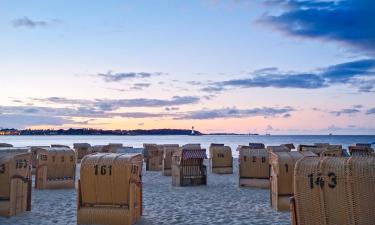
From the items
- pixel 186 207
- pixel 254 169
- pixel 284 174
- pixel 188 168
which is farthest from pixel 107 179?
pixel 254 169

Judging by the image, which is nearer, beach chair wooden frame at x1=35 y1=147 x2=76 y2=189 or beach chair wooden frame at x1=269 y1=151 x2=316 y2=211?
beach chair wooden frame at x1=269 y1=151 x2=316 y2=211

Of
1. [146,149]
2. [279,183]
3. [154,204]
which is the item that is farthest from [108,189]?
[146,149]

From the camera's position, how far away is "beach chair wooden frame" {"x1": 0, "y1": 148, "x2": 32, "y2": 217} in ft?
38.9

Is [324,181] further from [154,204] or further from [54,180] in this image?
[54,180]

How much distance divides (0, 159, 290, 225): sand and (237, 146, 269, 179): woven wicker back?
833 millimetres

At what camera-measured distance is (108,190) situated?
1073 centimetres

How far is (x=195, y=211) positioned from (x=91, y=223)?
11.2ft

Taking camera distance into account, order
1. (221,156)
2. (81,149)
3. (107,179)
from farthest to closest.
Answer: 1. (81,149)
2. (221,156)
3. (107,179)

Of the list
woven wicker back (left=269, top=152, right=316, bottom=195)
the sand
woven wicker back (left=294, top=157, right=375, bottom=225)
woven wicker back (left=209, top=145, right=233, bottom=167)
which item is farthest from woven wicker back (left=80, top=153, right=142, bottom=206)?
woven wicker back (left=209, top=145, right=233, bottom=167)

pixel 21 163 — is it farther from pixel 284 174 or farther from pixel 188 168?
pixel 188 168

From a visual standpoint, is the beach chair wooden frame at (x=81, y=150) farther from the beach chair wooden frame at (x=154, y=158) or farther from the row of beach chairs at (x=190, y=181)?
the row of beach chairs at (x=190, y=181)

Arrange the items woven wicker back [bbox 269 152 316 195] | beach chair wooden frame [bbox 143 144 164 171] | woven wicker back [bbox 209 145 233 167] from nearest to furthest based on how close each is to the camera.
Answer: woven wicker back [bbox 269 152 316 195] → woven wicker back [bbox 209 145 233 167] → beach chair wooden frame [bbox 143 144 164 171]

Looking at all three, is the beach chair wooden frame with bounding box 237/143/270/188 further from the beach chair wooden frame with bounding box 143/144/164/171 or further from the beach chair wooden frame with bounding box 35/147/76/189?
the beach chair wooden frame with bounding box 143/144/164/171

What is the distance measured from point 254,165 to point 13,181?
10.6m
